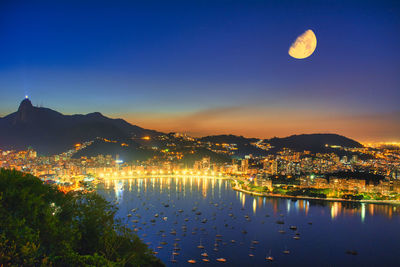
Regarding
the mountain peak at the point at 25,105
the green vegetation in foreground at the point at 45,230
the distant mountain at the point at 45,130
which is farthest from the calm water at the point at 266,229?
the mountain peak at the point at 25,105

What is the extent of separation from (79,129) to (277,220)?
51024mm

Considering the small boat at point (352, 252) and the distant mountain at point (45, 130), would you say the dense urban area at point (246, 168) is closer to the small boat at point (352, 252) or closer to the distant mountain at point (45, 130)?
the distant mountain at point (45, 130)

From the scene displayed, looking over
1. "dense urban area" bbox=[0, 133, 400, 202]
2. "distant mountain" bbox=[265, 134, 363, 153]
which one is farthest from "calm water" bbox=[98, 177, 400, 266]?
"distant mountain" bbox=[265, 134, 363, 153]

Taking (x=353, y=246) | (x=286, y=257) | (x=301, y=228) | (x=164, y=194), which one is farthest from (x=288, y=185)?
(x=286, y=257)

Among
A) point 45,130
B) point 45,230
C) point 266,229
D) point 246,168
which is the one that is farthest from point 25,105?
point 45,230

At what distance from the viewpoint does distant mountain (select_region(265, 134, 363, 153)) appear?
78.6 meters

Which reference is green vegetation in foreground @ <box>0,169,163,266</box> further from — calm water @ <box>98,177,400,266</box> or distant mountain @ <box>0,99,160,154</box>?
distant mountain @ <box>0,99,160,154</box>

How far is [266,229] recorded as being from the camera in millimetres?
17672

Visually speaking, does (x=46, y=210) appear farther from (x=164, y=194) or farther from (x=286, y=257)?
(x=164, y=194)

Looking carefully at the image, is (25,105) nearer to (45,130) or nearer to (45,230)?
(45,130)

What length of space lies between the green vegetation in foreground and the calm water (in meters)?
6.50

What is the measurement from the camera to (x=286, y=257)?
13.2m

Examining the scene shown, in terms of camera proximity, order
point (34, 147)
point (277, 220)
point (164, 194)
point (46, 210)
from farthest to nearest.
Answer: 1. point (34, 147)
2. point (164, 194)
3. point (277, 220)
4. point (46, 210)

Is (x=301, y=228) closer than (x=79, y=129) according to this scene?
Yes
